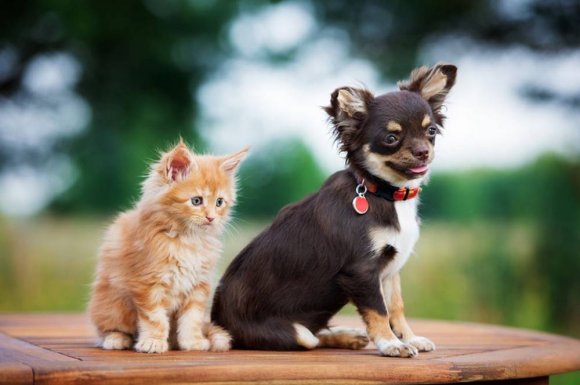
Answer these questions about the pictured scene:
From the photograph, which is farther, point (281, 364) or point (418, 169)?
point (418, 169)

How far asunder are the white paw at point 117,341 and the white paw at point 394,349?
891mm

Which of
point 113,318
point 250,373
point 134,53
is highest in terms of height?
point 134,53

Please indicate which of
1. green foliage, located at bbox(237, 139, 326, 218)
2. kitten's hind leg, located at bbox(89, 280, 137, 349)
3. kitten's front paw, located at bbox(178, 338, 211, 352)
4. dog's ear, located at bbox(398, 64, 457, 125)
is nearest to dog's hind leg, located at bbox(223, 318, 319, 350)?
kitten's front paw, located at bbox(178, 338, 211, 352)

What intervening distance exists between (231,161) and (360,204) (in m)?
0.53

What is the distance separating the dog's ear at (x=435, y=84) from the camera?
288 cm

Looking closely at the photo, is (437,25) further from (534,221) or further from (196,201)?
(196,201)

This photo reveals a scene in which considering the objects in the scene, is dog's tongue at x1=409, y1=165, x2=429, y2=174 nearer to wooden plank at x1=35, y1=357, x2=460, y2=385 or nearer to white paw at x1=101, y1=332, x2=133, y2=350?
wooden plank at x1=35, y1=357, x2=460, y2=385

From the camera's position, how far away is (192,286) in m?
2.83

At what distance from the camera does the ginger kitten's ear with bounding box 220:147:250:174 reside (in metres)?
2.93

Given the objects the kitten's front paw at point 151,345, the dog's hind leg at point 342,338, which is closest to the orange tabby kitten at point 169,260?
the kitten's front paw at point 151,345

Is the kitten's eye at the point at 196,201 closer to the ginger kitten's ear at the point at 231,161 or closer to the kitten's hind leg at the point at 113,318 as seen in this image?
the ginger kitten's ear at the point at 231,161

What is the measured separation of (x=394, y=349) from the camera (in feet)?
8.70

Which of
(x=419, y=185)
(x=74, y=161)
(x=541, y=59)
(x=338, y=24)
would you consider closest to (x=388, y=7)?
(x=338, y=24)

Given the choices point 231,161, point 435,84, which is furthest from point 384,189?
point 231,161
